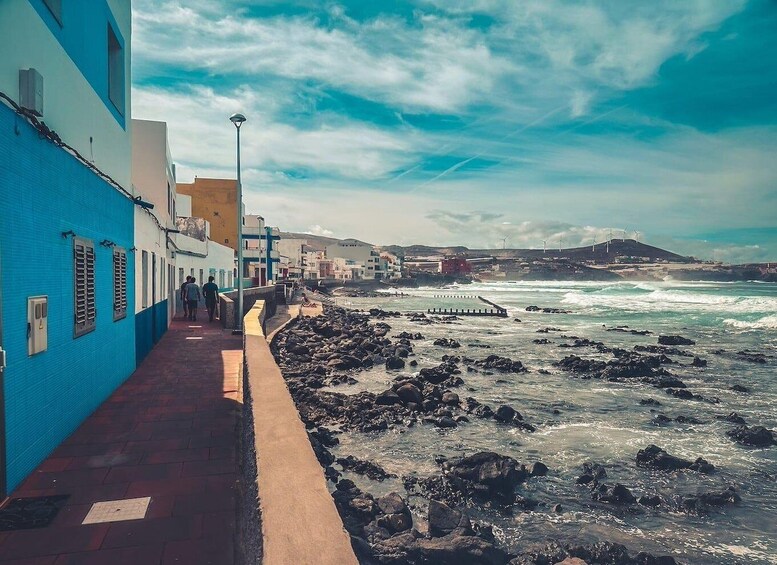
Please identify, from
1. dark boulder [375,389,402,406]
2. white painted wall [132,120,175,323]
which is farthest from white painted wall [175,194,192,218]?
dark boulder [375,389,402,406]

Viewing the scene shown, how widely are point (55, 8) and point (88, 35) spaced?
1.51 meters

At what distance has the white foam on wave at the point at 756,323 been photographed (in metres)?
41.8

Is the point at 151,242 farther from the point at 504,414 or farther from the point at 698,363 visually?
the point at 698,363

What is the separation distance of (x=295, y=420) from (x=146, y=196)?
17031 millimetres

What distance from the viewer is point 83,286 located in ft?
21.9

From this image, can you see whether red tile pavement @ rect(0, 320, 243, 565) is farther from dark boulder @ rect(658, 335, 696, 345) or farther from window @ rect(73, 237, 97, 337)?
dark boulder @ rect(658, 335, 696, 345)

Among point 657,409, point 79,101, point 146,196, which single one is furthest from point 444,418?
point 146,196

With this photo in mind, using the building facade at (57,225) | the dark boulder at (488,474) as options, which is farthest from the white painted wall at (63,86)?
the dark boulder at (488,474)

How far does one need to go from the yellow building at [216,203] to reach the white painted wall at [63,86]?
117 feet

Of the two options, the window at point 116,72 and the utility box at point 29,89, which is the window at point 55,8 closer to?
the utility box at point 29,89

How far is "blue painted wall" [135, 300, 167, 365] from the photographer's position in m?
10.6

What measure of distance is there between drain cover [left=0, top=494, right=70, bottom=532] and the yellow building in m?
41.2

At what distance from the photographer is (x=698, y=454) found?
1115 centimetres

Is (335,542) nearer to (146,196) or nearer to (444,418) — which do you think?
(444,418)
